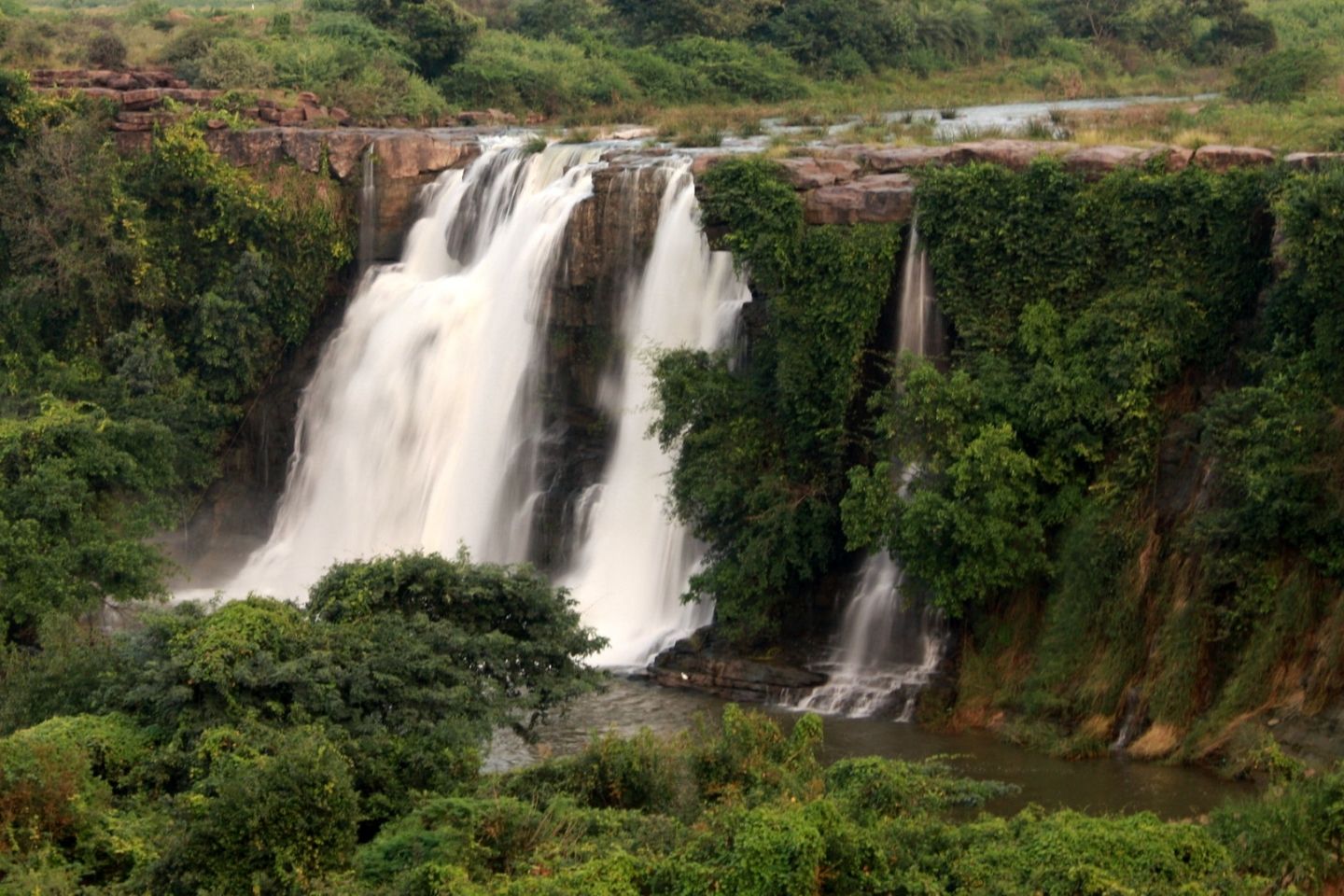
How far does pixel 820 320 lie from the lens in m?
23.7

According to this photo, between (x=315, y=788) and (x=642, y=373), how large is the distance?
45.5ft

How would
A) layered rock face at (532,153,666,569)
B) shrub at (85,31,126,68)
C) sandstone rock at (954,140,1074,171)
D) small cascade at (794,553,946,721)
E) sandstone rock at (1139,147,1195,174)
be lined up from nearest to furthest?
small cascade at (794,553,946,721)
sandstone rock at (1139,147,1195,174)
sandstone rock at (954,140,1074,171)
layered rock face at (532,153,666,569)
shrub at (85,31,126,68)

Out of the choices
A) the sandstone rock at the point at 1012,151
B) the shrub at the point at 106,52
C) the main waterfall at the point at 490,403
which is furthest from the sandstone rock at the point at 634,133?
the shrub at the point at 106,52

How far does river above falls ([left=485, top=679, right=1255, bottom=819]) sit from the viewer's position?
690 inches

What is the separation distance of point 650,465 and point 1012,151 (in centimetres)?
724

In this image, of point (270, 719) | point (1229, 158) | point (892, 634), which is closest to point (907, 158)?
point (1229, 158)

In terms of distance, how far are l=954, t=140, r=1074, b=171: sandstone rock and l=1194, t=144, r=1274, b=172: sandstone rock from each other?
1898 mm

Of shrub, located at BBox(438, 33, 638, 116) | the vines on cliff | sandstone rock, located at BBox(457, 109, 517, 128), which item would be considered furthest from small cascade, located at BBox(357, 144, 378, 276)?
the vines on cliff

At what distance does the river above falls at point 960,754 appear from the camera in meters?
17.5

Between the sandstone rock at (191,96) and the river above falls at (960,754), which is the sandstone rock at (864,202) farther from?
the sandstone rock at (191,96)

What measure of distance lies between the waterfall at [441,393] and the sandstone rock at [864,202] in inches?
219

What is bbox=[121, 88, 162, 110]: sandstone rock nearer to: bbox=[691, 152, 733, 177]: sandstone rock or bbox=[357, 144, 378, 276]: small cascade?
bbox=[357, 144, 378, 276]: small cascade

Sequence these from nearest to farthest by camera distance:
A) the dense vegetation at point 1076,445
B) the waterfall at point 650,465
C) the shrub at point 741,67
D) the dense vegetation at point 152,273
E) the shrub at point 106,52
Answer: the dense vegetation at point 1076,445
the waterfall at point 650,465
the dense vegetation at point 152,273
the shrub at point 106,52
the shrub at point 741,67

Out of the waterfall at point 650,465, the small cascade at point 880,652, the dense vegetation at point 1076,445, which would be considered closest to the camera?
the dense vegetation at point 1076,445
